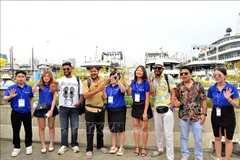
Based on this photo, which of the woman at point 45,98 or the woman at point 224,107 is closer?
the woman at point 224,107

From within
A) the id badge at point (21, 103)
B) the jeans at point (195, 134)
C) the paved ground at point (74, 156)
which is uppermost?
the id badge at point (21, 103)

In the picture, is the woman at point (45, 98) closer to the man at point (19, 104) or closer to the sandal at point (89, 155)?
the man at point (19, 104)

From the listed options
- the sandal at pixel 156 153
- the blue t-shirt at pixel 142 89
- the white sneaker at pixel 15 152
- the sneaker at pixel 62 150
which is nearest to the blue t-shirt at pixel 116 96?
the blue t-shirt at pixel 142 89

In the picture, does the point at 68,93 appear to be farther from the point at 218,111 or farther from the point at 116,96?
the point at 218,111

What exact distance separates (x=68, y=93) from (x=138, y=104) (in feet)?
4.55

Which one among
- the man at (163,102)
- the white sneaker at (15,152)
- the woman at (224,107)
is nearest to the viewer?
the woman at (224,107)

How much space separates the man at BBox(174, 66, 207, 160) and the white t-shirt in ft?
6.24

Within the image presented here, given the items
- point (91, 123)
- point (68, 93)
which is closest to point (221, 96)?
point (91, 123)

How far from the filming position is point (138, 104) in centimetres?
313

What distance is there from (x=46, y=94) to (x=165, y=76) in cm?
232

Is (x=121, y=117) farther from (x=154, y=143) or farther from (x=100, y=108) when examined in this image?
(x=154, y=143)

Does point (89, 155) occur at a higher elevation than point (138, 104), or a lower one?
lower

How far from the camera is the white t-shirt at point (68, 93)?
11.0ft

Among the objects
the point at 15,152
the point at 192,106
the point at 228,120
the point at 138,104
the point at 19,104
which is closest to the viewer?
the point at 228,120
